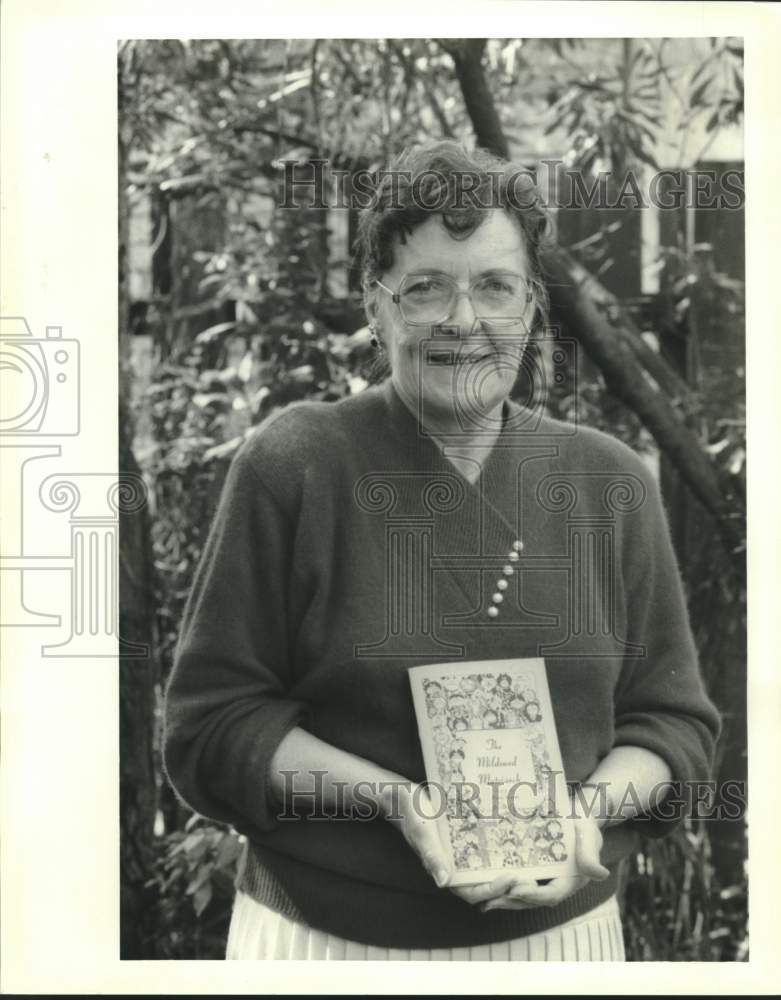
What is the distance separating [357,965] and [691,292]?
4.38 feet

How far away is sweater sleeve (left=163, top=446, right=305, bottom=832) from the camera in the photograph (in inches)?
85.6

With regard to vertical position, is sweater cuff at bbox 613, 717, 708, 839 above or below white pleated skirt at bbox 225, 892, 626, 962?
above

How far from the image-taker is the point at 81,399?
229cm

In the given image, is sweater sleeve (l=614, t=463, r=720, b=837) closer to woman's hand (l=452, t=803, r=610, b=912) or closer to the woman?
the woman

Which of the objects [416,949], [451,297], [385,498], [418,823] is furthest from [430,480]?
[416,949]

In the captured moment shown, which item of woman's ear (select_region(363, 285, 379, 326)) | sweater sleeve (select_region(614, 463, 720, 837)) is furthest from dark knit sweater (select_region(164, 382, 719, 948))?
woman's ear (select_region(363, 285, 379, 326))

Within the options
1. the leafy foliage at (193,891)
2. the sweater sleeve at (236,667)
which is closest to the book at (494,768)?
the sweater sleeve at (236,667)

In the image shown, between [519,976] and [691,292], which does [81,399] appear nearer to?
[691,292]

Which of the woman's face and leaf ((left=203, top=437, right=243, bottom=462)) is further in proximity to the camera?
leaf ((left=203, top=437, right=243, bottom=462))

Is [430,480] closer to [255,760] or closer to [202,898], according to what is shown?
[255,760]

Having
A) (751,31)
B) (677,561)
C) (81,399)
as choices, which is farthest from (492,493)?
(751,31)

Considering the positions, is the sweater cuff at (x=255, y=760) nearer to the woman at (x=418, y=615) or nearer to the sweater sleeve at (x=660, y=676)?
the woman at (x=418, y=615)

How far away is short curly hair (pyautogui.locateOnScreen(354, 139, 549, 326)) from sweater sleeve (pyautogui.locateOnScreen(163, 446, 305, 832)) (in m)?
0.45

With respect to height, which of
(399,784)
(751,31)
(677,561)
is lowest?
(399,784)
